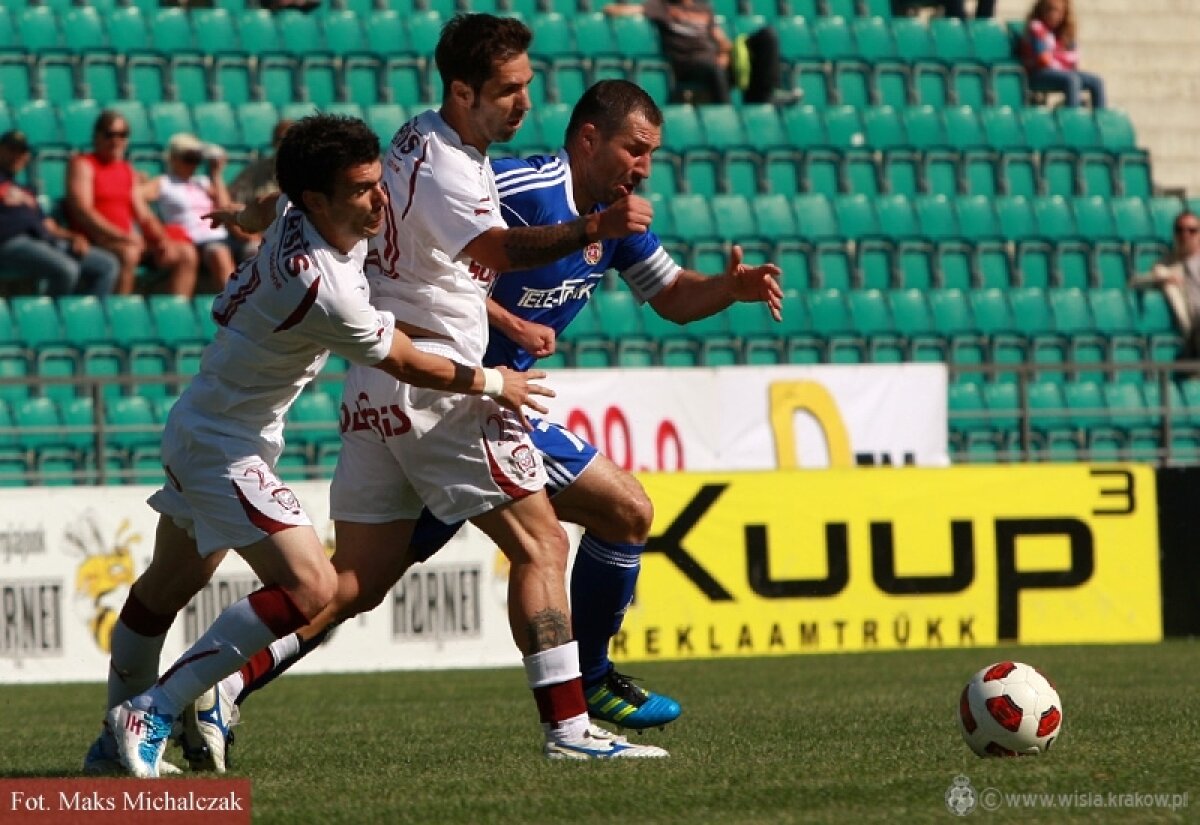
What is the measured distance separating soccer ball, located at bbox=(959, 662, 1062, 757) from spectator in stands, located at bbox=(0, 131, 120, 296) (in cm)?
971

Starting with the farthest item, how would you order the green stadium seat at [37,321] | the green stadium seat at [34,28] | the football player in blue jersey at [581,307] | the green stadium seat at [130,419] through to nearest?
1. the green stadium seat at [34,28]
2. the green stadium seat at [37,321]
3. the green stadium seat at [130,419]
4. the football player in blue jersey at [581,307]

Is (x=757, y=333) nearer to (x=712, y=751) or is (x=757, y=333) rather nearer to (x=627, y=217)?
(x=712, y=751)

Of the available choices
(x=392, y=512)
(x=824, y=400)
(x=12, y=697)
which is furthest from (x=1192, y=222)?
(x=392, y=512)

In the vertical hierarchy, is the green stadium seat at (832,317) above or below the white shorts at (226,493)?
below

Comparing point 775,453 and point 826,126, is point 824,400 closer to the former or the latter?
point 775,453

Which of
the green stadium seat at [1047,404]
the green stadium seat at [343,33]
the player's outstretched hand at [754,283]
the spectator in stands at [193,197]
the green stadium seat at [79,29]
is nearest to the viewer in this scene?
the player's outstretched hand at [754,283]

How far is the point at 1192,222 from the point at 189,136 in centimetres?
801

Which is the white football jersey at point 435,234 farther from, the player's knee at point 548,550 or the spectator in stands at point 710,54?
the spectator in stands at point 710,54

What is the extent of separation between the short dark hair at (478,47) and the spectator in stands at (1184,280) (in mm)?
11699

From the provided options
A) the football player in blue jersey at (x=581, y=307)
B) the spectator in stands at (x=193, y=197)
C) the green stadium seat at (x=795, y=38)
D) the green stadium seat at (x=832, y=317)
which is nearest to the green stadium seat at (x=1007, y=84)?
the green stadium seat at (x=795, y=38)

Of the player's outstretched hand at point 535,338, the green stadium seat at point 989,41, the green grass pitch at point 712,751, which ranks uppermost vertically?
the green stadium seat at point 989,41

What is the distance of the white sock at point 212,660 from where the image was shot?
6.00m

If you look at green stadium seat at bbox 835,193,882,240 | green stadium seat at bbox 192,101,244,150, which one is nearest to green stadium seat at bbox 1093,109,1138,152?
green stadium seat at bbox 835,193,882,240

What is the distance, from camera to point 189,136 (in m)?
15.1
